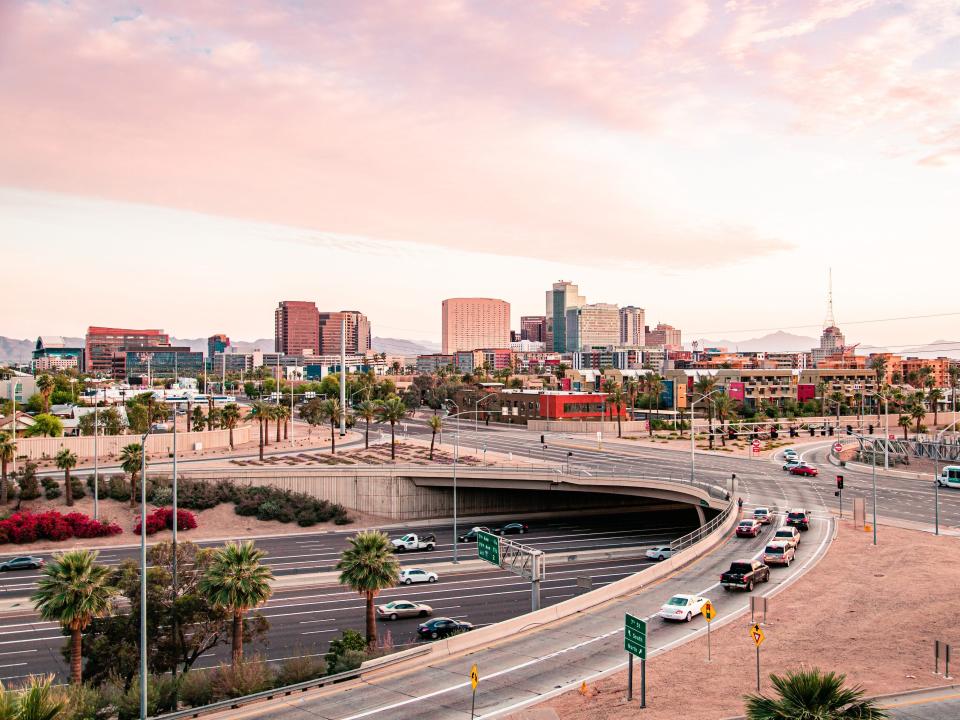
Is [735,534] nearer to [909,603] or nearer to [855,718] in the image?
[909,603]

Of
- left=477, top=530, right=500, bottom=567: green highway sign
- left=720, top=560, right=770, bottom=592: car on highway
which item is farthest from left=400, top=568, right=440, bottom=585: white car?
left=720, top=560, right=770, bottom=592: car on highway

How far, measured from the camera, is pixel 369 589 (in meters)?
37.9

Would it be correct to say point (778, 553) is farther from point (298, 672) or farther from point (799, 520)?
point (298, 672)

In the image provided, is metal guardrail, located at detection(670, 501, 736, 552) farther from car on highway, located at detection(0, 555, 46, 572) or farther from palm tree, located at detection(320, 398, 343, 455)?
→ palm tree, located at detection(320, 398, 343, 455)

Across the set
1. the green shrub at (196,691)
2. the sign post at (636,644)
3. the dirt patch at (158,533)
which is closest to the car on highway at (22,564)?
the dirt patch at (158,533)

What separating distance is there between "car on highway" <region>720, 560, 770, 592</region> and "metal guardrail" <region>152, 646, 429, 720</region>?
1638 centimetres

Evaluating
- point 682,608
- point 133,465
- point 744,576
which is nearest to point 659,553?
point 744,576

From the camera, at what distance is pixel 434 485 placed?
8094 centimetres

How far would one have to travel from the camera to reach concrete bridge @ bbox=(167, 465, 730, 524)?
3002 inches

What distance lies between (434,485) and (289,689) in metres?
54.4

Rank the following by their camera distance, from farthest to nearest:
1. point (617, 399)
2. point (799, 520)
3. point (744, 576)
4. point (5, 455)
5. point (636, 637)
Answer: point (617, 399) < point (5, 455) < point (799, 520) < point (744, 576) < point (636, 637)

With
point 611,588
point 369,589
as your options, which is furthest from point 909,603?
point 369,589

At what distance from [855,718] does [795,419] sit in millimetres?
139564

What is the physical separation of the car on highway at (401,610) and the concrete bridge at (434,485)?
30876 mm
